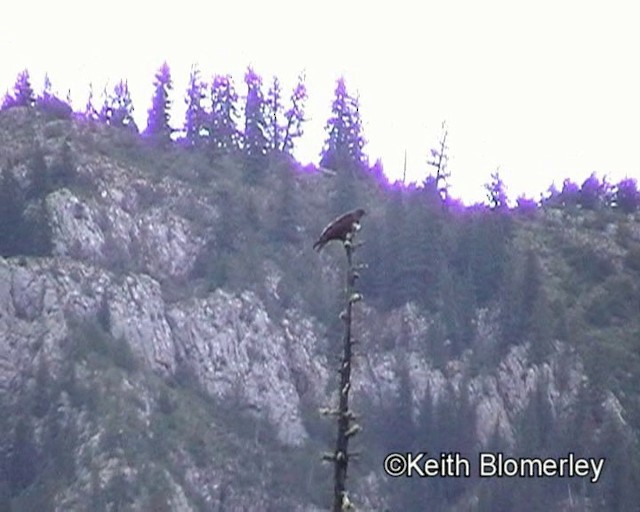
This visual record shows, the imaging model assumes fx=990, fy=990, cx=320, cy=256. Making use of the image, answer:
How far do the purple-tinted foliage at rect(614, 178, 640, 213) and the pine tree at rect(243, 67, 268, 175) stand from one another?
3232cm

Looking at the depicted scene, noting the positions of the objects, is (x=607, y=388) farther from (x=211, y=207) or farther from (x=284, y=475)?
(x=211, y=207)

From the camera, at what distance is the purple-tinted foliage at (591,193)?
290 feet

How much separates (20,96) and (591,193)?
50232mm

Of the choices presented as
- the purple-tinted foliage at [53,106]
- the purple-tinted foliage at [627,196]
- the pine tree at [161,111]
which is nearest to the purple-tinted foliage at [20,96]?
the purple-tinted foliage at [53,106]

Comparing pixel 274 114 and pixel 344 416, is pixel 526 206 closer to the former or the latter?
pixel 274 114

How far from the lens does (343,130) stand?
9025cm

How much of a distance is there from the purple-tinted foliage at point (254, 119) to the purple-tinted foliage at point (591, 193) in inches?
1139

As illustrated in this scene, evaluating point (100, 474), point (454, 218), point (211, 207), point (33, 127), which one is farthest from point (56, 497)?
point (454, 218)

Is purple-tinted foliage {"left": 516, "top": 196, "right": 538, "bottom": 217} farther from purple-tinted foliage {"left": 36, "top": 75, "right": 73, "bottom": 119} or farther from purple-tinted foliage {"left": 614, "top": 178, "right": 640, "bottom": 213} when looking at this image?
purple-tinted foliage {"left": 36, "top": 75, "right": 73, "bottom": 119}

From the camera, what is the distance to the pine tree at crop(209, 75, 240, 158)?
83.9m

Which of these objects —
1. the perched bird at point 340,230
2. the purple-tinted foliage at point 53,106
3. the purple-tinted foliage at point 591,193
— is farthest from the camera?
the purple-tinted foliage at point 591,193

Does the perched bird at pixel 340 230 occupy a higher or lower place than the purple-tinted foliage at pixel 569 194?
lower

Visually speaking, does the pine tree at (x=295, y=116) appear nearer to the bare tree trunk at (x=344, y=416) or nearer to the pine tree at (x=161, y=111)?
the pine tree at (x=161, y=111)

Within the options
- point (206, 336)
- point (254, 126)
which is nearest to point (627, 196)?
point (254, 126)
